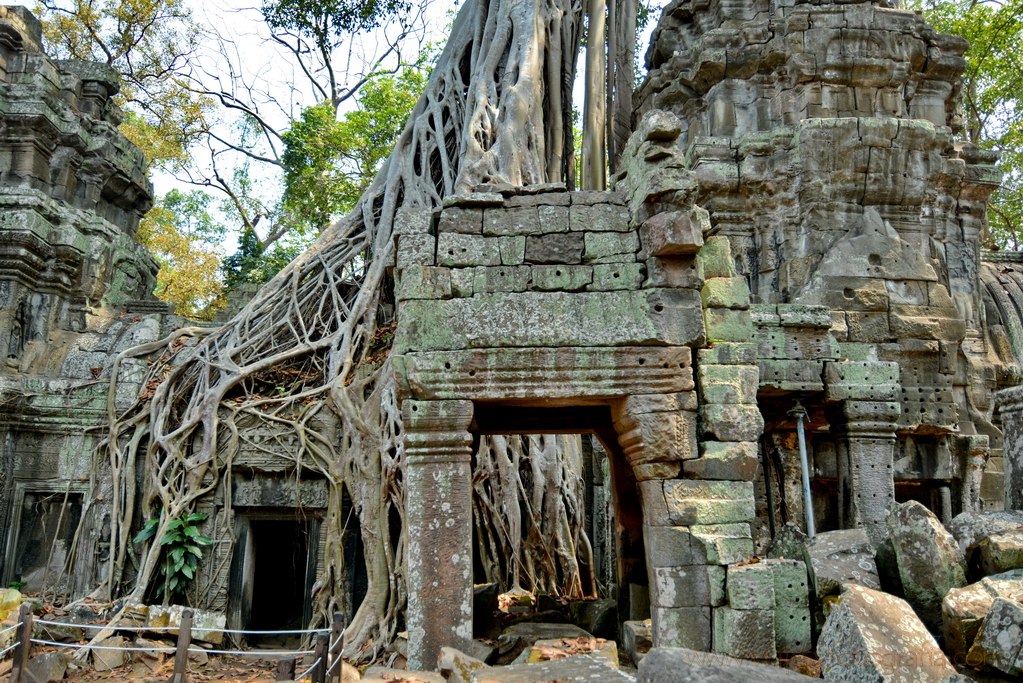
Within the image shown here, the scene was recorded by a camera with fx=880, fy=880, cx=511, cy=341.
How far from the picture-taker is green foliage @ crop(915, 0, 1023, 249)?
15.7m

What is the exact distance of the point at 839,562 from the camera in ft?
15.9

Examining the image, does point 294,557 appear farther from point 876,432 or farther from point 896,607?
point 896,607

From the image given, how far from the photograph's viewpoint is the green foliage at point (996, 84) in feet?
51.5

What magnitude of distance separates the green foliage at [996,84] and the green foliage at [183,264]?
15.7m

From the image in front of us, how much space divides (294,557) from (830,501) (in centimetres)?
591

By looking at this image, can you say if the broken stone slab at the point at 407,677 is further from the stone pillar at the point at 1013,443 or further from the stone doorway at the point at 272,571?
the stone doorway at the point at 272,571

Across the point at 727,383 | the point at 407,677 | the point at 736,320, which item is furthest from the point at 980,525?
the point at 407,677

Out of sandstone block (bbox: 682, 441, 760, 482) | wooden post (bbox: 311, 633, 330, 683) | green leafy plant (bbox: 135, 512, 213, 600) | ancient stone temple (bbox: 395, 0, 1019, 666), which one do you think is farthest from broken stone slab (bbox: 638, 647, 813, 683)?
green leafy plant (bbox: 135, 512, 213, 600)

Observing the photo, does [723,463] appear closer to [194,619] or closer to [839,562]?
[839,562]

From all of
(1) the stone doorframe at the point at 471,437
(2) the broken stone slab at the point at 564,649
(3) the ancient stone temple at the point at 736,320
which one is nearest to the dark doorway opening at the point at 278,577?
(3) the ancient stone temple at the point at 736,320

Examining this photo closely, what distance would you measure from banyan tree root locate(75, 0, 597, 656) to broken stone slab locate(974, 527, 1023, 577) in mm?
4402

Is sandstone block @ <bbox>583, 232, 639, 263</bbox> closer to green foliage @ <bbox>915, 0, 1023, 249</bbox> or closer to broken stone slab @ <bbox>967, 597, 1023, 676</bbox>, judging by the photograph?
broken stone slab @ <bbox>967, 597, 1023, 676</bbox>

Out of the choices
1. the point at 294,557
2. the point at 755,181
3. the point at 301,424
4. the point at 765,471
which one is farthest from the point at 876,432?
the point at 294,557

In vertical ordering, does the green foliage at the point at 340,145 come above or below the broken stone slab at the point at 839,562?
above
